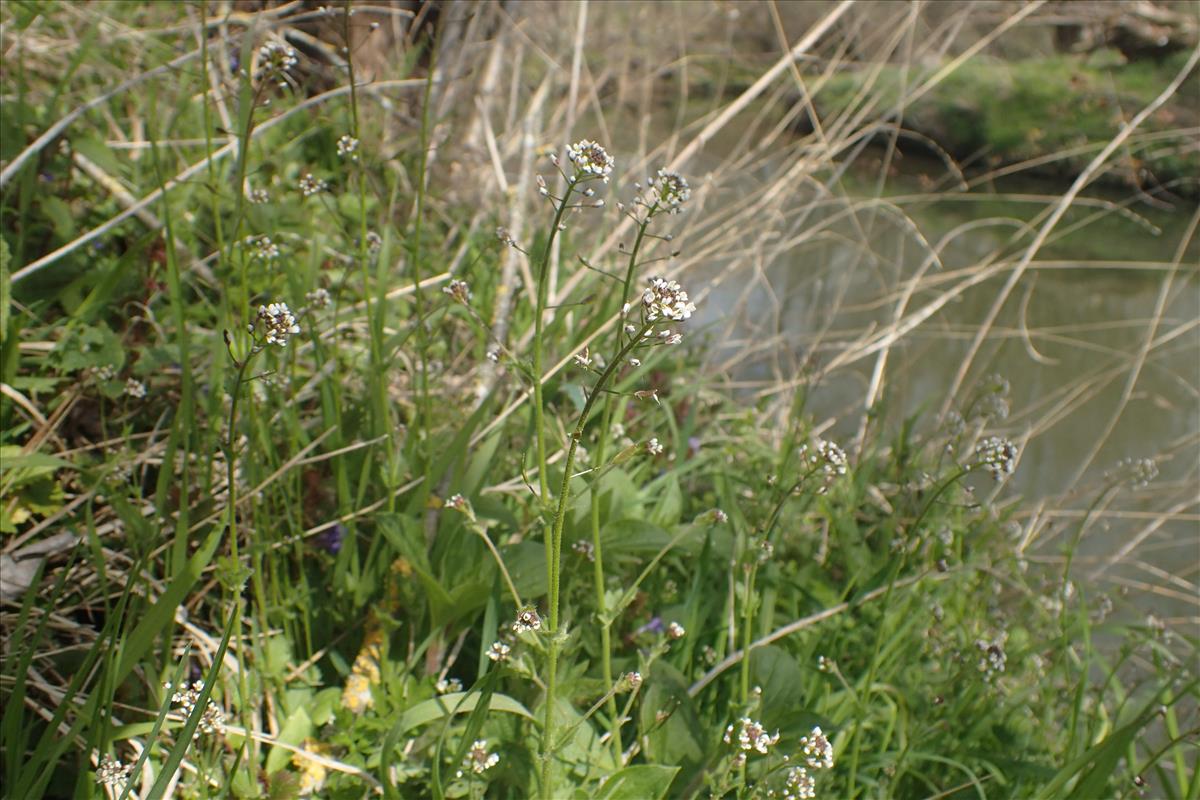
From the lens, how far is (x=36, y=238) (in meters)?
1.82

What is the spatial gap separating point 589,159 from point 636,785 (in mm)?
682

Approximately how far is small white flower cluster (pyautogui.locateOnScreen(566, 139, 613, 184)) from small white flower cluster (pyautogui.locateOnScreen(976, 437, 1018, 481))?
2.16ft

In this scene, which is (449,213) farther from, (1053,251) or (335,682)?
(1053,251)

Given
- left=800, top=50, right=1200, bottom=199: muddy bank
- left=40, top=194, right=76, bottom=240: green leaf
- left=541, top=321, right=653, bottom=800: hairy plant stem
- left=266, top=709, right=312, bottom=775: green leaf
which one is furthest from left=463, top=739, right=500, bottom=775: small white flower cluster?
left=800, top=50, right=1200, bottom=199: muddy bank

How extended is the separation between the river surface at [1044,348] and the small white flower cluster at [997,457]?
80 cm

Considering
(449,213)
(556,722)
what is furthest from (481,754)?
(449,213)

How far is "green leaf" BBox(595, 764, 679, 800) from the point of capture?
3.47 ft

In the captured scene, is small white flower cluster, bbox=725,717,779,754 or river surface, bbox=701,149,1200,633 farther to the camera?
river surface, bbox=701,149,1200,633

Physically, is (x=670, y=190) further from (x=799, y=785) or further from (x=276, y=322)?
(x=799, y=785)

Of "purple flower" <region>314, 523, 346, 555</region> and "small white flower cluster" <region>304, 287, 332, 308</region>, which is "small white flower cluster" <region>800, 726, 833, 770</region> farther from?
"small white flower cluster" <region>304, 287, 332, 308</region>

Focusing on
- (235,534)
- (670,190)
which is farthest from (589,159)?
(235,534)

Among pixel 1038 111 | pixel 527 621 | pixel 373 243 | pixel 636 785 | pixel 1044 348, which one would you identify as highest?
pixel 373 243

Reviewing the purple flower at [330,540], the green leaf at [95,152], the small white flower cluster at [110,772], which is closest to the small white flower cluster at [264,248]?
the purple flower at [330,540]

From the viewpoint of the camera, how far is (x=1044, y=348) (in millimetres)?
4559
